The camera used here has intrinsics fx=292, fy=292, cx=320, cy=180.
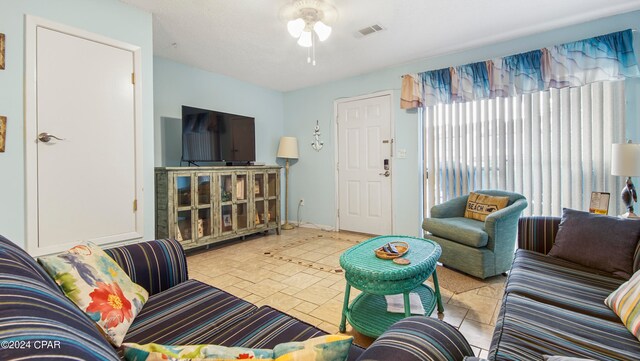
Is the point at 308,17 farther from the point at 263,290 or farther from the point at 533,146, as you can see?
the point at 533,146

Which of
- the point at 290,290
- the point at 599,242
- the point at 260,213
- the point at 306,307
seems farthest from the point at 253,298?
the point at 599,242

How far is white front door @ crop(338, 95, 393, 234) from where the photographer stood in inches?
166

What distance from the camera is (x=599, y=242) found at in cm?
170

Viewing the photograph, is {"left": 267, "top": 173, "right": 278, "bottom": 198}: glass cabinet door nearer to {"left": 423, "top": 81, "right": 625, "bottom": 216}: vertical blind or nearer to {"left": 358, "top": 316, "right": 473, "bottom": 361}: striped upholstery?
{"left": 423, "top": 81, "right": 625, "bottom": 216}: vertical blind

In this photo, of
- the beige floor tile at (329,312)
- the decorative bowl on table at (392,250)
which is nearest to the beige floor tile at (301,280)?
the beige floor tile at (329,312)

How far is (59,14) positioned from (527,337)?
3356mm

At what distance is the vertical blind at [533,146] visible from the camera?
277cm

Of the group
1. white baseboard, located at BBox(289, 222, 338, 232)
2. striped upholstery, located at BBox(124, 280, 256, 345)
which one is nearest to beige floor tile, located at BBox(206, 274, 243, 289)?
striped upholstery, located at BBox(124, 280, 256, 345)

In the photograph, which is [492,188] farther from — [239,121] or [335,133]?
[239,121]

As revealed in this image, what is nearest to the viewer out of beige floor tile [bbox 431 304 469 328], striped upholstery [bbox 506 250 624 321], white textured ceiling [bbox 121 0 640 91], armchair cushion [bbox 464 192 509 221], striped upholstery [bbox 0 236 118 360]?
striped upholstery [bbox 0 236 118 360]

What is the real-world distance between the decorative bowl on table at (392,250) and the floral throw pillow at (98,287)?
133 centimetres

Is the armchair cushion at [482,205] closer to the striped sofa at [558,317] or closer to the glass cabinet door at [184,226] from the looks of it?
the striped sofa at [558,317]

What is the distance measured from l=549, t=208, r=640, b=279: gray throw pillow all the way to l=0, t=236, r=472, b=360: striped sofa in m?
1.45

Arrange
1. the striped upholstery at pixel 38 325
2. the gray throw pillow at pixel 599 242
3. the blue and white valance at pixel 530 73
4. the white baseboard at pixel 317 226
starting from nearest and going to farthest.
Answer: the striped upholstery at pixel 38 325, the gray throw pillow at pixel 599 242, the blue and white valance at pixel 530 73, the white baseboard at pixel 317 226
